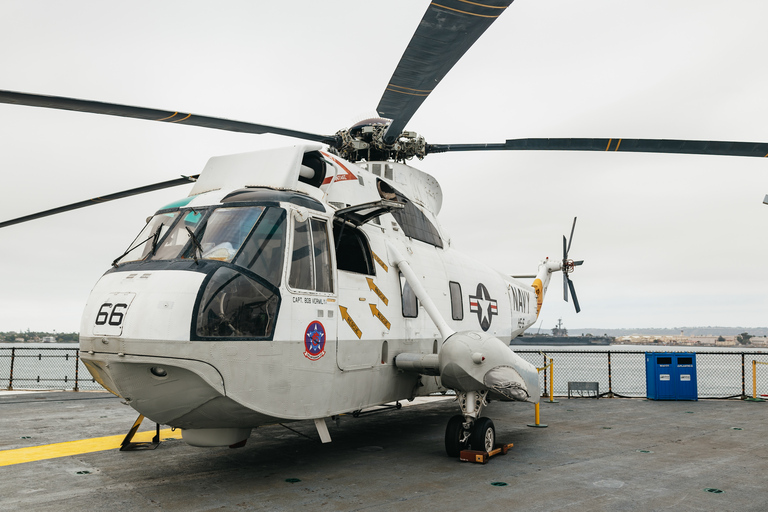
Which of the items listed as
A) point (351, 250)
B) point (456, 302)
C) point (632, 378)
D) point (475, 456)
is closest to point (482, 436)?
point (475, 456)

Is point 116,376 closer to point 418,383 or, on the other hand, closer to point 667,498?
point 418,383

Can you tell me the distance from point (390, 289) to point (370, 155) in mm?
3502

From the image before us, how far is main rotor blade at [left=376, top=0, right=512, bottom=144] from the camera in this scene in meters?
4.50

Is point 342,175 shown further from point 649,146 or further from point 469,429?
point 649,146

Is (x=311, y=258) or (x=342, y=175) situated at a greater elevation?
(x=342, y=175)

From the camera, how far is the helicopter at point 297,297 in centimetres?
529

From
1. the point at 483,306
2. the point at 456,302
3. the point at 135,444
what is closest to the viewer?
the point at 135,444

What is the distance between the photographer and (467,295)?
35.1 feet

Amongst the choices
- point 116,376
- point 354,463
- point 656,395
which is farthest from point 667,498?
point 656,395

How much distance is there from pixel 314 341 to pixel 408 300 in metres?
2.55

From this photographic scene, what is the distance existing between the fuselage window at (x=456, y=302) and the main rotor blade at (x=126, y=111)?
4281 mm

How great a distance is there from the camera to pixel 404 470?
23.4 feet

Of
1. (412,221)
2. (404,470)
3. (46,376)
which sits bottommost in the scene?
(46,376)

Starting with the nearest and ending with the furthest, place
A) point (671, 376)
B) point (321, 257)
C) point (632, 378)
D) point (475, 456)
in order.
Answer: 1. point (321, 257)
2. point (475, 456)
3. point (671, 376)
4. point (632, 378)
